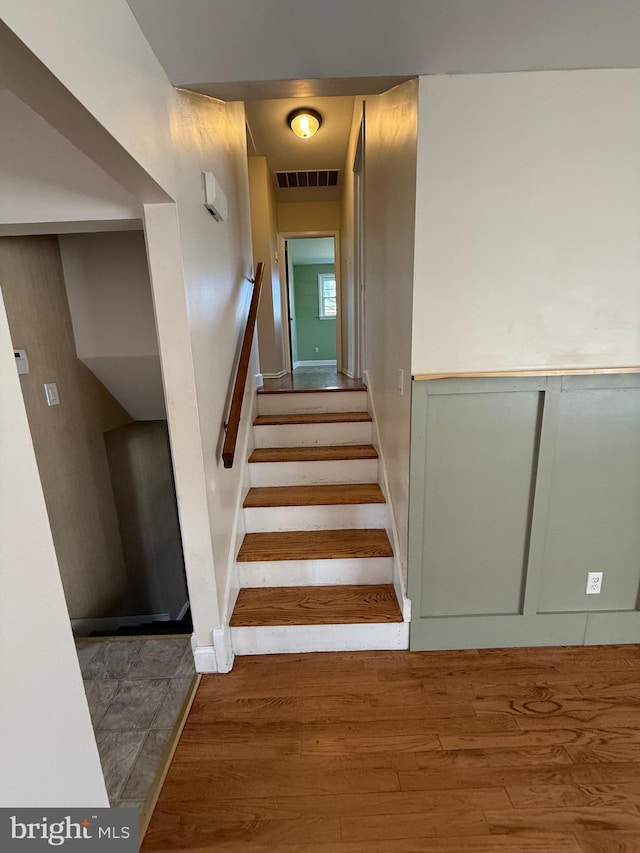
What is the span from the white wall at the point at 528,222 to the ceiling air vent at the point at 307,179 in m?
3.35

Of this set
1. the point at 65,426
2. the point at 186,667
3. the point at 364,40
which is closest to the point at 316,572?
the point at 186,667

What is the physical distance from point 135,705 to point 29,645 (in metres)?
1.26

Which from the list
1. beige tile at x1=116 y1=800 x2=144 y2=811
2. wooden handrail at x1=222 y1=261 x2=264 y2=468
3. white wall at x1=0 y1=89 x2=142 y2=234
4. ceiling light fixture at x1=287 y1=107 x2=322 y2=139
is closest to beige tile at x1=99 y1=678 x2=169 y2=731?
beige tile at x1=116 y1=800 x2=144 y2=811

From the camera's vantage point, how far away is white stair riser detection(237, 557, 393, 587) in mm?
1957

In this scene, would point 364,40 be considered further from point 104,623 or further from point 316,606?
point 104,623

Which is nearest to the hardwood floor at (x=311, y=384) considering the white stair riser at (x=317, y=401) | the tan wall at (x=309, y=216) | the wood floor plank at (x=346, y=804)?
the white stair riser at (x=317, y=401)

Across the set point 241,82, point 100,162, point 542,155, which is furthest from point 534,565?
point 241,82

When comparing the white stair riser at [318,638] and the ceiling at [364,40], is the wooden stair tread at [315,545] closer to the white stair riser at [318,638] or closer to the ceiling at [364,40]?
the white stair riser at [318,638]

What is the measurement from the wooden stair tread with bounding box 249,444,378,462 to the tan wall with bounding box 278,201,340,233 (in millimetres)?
3582

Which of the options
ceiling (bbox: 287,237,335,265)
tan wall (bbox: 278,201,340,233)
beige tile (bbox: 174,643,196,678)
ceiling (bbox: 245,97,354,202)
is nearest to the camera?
beige tile (bbox: 174,643,196,678)

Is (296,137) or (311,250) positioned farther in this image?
(311,250)

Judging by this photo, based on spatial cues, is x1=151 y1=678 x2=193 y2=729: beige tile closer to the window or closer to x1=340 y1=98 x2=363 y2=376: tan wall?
x1=340 y1=98 x2=363 y2=376: tan wall

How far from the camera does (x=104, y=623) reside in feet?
7.54

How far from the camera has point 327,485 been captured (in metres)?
2.35
